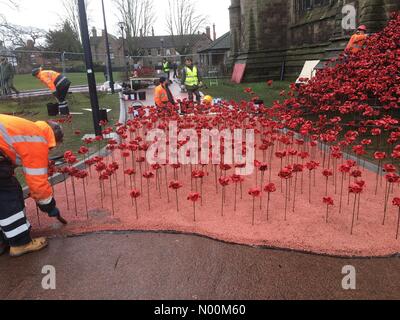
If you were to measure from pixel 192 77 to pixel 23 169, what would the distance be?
1030 cm

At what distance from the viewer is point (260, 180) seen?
6000 millimetres

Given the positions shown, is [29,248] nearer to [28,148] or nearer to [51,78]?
[28,148]

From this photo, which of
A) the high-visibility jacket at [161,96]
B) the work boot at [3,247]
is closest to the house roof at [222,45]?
the high-visibility jacket at [161,96]

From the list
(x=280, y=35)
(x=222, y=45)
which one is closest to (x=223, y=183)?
(x=280, y=35)

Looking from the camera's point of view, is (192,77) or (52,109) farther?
(52,109)

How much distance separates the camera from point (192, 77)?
13.5 metres

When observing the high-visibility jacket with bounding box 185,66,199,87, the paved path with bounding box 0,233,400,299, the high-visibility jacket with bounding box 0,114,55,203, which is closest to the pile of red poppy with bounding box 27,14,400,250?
the paved path with bounding box 0,233,400,299

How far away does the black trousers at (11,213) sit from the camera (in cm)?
377

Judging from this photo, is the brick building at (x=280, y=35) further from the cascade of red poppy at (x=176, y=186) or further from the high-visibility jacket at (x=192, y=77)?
the cascade of red poppy at (x=176, y=186)

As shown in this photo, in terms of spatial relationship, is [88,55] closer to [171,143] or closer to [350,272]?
[171,143]

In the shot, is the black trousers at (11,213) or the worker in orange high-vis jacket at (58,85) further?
the worker in orange high-vis jacket at (58,85)

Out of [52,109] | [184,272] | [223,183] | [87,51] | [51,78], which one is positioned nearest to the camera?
[184,272]
